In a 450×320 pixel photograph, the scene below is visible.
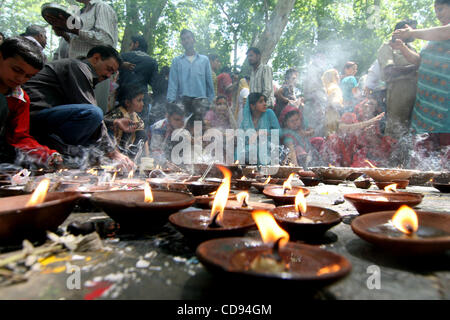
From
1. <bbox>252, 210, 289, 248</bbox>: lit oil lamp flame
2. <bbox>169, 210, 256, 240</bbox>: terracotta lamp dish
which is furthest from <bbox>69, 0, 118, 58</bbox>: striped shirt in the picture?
<bbox>252, 210, 289, 248</bbox>: lit oil lamp flame

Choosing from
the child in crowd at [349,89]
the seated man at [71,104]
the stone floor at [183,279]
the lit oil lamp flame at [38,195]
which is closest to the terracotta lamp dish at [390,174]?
the stone floor at [183,279]

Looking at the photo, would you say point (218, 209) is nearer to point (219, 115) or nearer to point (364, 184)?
point (364, 184)

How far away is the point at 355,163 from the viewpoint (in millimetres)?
6863

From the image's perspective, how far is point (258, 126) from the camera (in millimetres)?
7750

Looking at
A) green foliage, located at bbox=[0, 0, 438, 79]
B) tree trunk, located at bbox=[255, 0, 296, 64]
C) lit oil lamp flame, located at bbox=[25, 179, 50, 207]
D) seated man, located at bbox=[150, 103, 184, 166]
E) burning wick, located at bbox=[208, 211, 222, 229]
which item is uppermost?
green foliage, located at bbox=[0, 0, 438, 79]

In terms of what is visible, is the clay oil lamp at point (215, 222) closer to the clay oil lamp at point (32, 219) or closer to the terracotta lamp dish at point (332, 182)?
the clay oil lamp at point (32, 219)

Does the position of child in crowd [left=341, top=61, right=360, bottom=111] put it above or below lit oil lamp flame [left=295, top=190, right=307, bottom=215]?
above

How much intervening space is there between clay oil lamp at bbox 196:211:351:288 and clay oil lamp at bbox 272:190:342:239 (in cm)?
27

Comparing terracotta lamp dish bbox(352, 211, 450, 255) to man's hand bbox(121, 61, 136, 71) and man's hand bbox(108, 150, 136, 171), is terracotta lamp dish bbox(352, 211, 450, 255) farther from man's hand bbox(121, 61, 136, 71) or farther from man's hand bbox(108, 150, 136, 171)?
man's hand bbox(121, 61, 136, 71)

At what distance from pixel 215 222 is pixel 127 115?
19.4ft

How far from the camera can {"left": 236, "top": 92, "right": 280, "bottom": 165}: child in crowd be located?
745 centimetres
